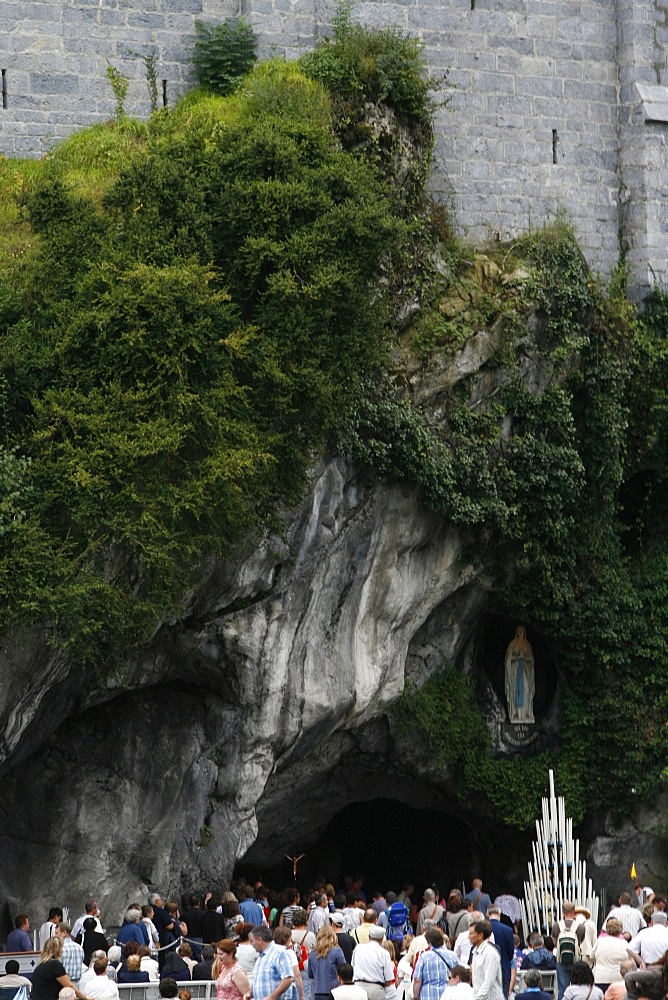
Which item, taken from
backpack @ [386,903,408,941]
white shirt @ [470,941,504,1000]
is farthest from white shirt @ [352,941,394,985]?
backpack @ [386,903,408,941]

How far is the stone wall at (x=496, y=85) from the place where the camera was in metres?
25.6

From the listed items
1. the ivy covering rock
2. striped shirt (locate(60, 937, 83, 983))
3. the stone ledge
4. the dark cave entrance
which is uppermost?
the stone ledge

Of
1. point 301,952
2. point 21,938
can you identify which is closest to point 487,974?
point 301,952

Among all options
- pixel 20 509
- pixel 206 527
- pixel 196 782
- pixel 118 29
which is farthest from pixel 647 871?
pixel 118 29

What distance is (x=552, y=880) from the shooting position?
85.4 ft

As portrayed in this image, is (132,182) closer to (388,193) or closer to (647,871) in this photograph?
(388,193)

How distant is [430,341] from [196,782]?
6487 millimetres

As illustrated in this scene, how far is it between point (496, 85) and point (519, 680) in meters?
8.63

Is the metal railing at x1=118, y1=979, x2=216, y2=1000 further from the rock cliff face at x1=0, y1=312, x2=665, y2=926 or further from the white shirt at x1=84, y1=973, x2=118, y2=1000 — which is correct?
the rock cliff face at x1=0, y1=312, x2=665, y2=926

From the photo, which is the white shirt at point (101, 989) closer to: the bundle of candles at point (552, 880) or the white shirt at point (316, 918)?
the white shirt at point (316, 918)

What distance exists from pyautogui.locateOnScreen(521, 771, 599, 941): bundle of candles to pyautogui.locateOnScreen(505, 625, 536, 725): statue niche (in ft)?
5.79

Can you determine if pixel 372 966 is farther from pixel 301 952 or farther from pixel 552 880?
pixel 552 880

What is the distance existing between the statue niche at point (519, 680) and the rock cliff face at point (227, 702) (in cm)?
235

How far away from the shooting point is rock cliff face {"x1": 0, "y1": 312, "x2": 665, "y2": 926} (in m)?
23.7
